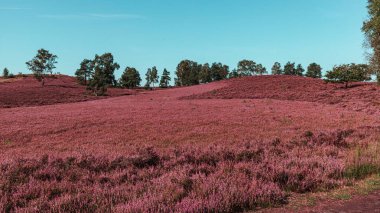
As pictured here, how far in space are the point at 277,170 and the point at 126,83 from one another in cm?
12164

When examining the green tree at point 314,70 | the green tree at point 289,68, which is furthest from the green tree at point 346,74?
the green tree at point 289,68

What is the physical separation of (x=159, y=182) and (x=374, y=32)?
3773cm

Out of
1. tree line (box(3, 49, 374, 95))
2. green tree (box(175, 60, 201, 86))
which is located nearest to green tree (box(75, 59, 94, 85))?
tree line (box(3, 49, 374, 95))

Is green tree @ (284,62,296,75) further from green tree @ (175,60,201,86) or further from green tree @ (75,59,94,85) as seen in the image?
green tree @ (75,59,94,85)

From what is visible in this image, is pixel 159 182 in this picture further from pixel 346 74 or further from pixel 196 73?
pixel 196 73

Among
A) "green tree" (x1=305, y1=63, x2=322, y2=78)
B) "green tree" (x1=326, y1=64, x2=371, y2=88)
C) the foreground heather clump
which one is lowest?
the foreground heather clump

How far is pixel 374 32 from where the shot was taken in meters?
36.2

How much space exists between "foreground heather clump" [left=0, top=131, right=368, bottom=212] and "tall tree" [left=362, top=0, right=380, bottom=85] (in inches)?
1131

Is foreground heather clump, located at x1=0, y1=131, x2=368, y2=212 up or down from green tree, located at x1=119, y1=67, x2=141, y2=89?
down

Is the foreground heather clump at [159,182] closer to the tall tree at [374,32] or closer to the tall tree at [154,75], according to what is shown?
the tall tree at [374,32]

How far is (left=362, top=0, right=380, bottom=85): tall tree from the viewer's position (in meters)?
33.3

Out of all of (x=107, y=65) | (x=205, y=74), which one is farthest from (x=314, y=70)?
(x=107, y=65)

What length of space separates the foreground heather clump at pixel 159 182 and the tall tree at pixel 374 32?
94.3ft

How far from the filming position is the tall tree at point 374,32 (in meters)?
33.3
